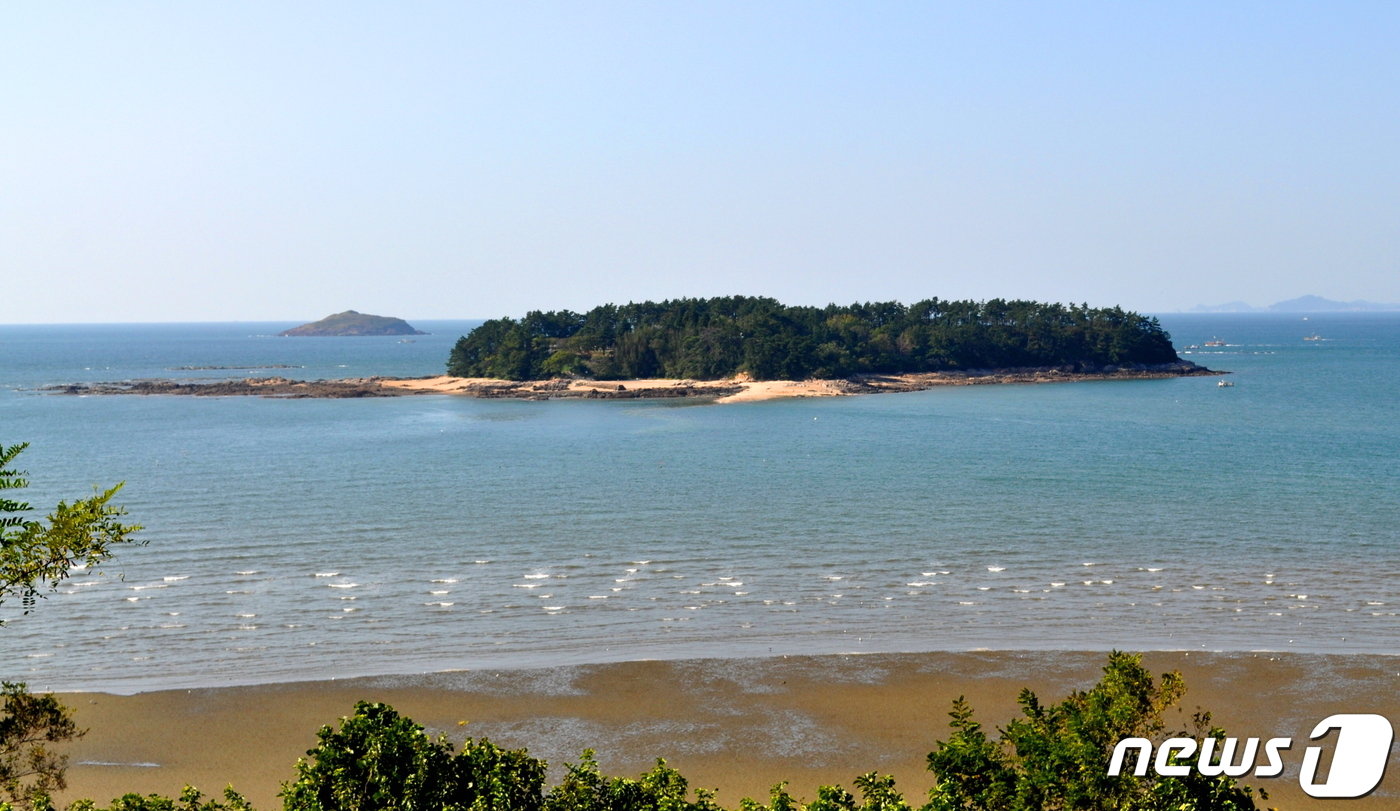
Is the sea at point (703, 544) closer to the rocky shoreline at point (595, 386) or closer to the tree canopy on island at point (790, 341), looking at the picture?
the rocky shoreline at point (595, 386)

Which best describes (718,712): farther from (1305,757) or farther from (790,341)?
(790,341)

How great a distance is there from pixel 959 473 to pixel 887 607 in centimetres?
2495

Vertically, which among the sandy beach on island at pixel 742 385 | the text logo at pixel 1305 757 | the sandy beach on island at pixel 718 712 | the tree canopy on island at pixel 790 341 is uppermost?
the tree canopy on island at pixel 790 341

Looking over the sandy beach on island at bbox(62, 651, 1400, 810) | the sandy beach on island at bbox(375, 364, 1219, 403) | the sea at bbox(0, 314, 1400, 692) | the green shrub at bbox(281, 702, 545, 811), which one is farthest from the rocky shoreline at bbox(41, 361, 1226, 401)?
the green shrub at bbox(281, 702, 545, 811)

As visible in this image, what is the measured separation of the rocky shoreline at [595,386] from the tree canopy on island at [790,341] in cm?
267

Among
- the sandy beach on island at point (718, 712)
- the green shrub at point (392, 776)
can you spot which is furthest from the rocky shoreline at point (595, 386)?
the green shrub at point (392, 776)

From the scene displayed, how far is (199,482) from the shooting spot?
54250 mm

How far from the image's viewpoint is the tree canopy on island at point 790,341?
398 ft

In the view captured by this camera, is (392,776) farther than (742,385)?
No

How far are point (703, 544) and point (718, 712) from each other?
15813mm

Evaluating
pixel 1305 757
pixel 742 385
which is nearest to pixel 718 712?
pixel 1305 757

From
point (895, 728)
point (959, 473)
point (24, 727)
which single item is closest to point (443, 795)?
point (24, 727)

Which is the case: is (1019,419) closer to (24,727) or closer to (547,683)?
(547,683)

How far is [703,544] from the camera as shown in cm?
3934
